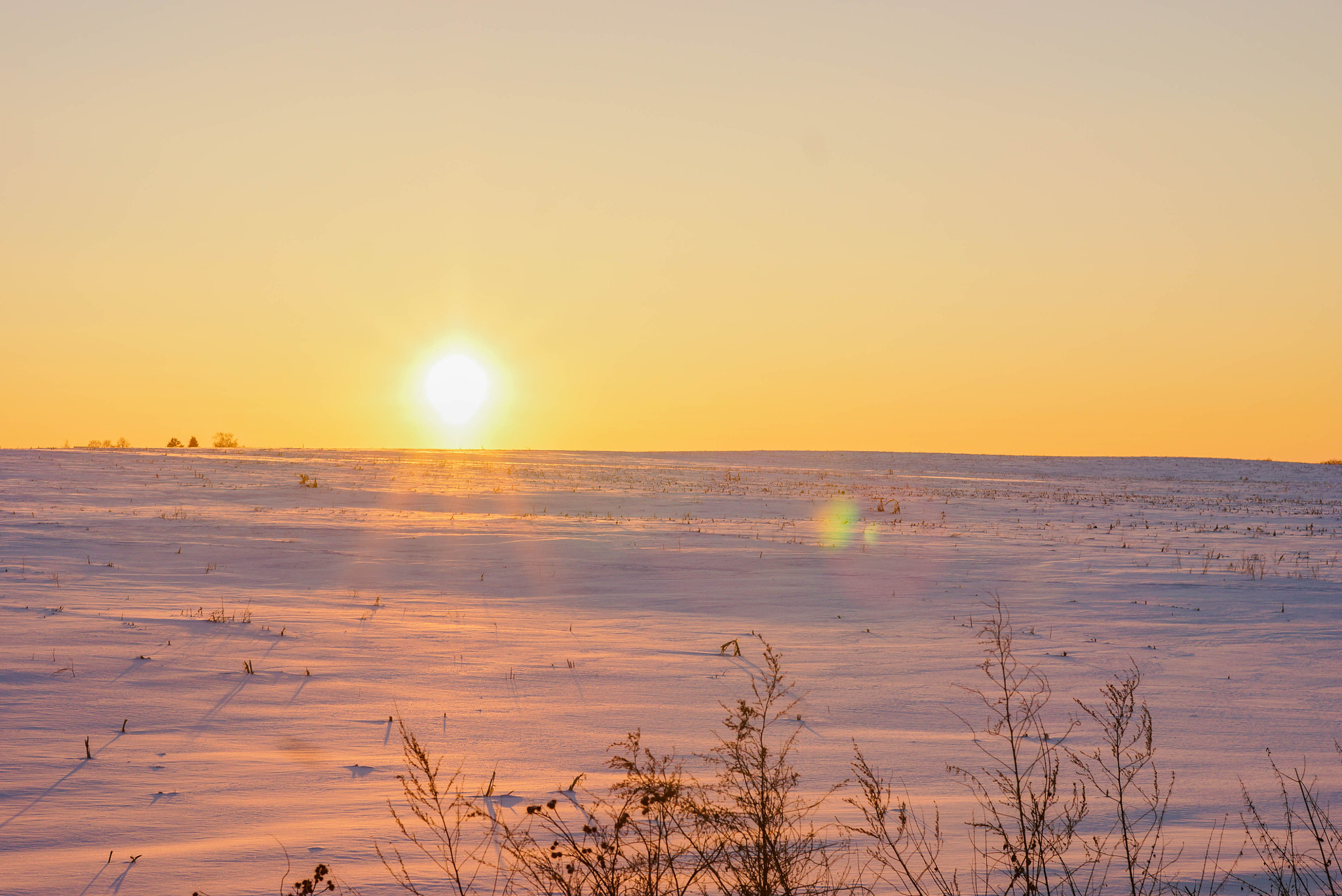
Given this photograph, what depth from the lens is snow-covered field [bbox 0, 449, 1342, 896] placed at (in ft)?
18.7

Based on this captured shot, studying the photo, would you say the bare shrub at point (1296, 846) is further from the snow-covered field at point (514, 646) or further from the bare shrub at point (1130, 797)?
the bare shrub at point (1130, 797)

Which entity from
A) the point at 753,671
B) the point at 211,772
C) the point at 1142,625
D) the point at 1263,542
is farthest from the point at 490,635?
the point at 1263,542

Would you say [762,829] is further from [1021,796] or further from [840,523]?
[840,523]

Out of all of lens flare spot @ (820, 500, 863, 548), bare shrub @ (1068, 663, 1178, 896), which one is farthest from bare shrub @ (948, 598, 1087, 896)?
lens flare spot @ (820, 500, 863, 548)

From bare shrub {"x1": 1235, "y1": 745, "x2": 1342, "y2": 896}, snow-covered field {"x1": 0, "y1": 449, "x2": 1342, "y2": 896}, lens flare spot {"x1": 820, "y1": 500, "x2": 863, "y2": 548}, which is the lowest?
bare shrub {"x1": 1235, "y1": 745, "x2": 1342, "y2": 896}

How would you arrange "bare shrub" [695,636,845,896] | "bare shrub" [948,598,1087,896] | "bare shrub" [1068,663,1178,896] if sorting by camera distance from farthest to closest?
1. "bare shrub" [1068,663,1178,896]
2. "bare shrub" [948,598,1087,896]
3. "bare shrub" [695,636,845,896]

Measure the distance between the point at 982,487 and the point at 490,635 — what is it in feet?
97.0

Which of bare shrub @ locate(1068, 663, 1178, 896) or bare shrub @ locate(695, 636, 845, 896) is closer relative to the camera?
bare shrub @ locate(695, 636, 845, 896)

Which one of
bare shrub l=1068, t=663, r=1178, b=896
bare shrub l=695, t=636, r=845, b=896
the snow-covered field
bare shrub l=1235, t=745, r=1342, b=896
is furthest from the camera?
the snow-covered field

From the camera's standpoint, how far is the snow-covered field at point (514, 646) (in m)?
5.70

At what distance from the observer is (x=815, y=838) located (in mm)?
5043

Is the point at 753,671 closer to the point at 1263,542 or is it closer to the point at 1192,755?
the point at 1192,755

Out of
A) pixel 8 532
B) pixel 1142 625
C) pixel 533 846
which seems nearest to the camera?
pixel 533 846

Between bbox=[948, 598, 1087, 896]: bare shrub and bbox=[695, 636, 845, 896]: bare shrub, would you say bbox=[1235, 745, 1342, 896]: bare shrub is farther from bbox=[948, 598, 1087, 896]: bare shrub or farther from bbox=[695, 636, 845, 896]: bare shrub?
bbox=[695, 636, 845, 896]: bare shrub
